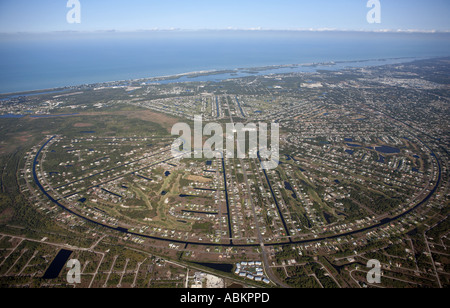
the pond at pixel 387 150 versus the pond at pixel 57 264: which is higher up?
the pond at pixel 387 150

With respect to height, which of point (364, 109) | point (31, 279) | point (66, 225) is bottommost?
point (31, 279)

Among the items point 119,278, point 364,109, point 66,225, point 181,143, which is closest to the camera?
point 119,278

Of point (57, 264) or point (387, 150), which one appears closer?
point (57, 264)

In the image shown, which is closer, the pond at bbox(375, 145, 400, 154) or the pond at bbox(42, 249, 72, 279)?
the pond at bbox(42, 249, 72, 279)

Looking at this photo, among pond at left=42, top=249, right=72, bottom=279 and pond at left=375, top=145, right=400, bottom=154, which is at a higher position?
pond at left=375, top=145, right=400, bottom=154

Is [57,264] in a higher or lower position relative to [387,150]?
lower

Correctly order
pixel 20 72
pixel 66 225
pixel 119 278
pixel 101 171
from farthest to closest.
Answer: pixel 20 72 < pixel 101 171 < pixel 66 225 < pixel 119 278

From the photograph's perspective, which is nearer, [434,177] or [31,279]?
[31,279]

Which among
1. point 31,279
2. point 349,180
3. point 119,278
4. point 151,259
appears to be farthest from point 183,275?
point 349,180

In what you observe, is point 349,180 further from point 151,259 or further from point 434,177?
point 151,259

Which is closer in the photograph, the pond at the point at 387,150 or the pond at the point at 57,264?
the pond at the point at 57,264

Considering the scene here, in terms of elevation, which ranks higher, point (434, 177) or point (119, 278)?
point (434, 177)
